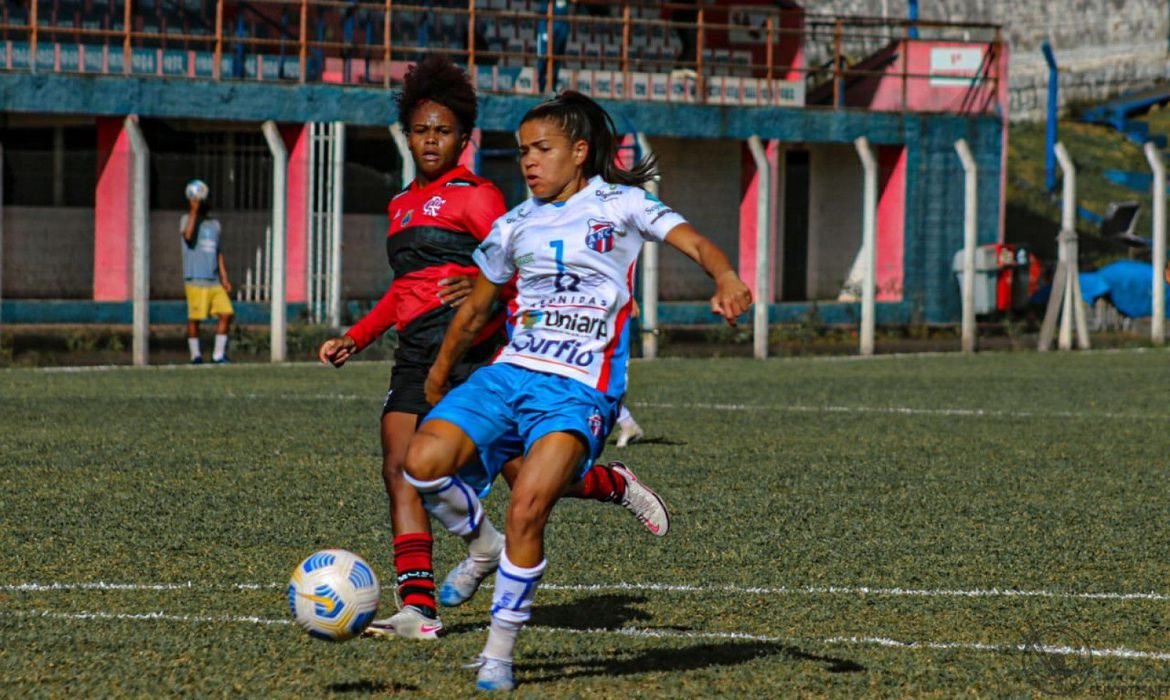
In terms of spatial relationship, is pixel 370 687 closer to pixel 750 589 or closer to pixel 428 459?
pixel 428 459

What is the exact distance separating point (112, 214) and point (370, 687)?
2186cm

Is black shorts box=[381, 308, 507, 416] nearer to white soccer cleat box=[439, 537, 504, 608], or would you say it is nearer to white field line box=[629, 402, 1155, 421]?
white soccer cleat box=[439, 537, 504, 608]

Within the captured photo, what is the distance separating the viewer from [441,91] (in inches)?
259

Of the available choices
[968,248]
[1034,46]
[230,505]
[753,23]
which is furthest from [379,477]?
[1034,46]

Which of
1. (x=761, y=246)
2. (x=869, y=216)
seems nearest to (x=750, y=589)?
(x=761, y=246)

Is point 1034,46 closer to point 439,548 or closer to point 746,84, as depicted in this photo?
point 746,84

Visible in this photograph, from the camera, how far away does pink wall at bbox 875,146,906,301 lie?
2994 centimetres

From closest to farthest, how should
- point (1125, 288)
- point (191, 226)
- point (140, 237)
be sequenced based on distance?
1. point (140, 237)
2. point (191, 226)
3. point (1125, 288)

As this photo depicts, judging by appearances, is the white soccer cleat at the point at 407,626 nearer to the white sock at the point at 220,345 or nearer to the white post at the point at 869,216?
the white sock at the point at 220,345

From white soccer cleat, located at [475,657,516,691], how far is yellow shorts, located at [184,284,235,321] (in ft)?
51.3

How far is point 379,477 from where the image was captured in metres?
10.4

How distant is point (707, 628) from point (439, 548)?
2021 mm

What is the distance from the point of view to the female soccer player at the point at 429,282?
638 centimetres

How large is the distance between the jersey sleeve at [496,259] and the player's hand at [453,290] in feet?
2.13
